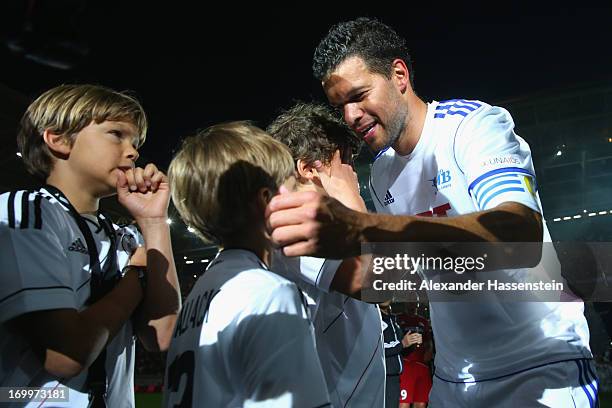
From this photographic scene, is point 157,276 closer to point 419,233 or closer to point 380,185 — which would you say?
point 419,233

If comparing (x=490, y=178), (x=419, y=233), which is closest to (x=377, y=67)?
(x=490, y=178)

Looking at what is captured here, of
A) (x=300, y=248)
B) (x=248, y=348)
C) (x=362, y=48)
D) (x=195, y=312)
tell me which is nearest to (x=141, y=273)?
(x=195, y=312)

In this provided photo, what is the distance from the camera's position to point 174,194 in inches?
69.0

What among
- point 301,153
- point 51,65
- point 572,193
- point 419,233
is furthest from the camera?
point 572,193

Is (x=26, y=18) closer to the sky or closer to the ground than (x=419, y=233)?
closer to the sky

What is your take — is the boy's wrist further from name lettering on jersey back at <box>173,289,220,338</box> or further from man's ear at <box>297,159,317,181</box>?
man's ear at <box>297,159,317,181</box>

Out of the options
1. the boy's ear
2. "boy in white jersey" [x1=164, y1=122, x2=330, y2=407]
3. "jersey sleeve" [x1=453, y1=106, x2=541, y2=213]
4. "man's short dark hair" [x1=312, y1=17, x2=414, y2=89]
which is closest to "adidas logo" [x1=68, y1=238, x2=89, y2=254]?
"boy in white jersey" [x1=164, y1=122, x2=330, y2=407]

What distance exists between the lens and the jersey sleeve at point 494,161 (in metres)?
1.93

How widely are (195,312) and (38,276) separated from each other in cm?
54

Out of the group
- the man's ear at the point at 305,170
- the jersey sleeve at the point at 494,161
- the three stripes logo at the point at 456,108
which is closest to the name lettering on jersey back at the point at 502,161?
the jersey sleeve at the point at 494,161

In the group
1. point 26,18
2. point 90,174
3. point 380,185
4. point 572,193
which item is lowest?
point 572,193

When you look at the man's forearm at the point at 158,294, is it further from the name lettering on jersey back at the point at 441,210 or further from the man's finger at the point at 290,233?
the name lettering on jersey back at the point at 441,210

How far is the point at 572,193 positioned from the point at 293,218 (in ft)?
89.3
